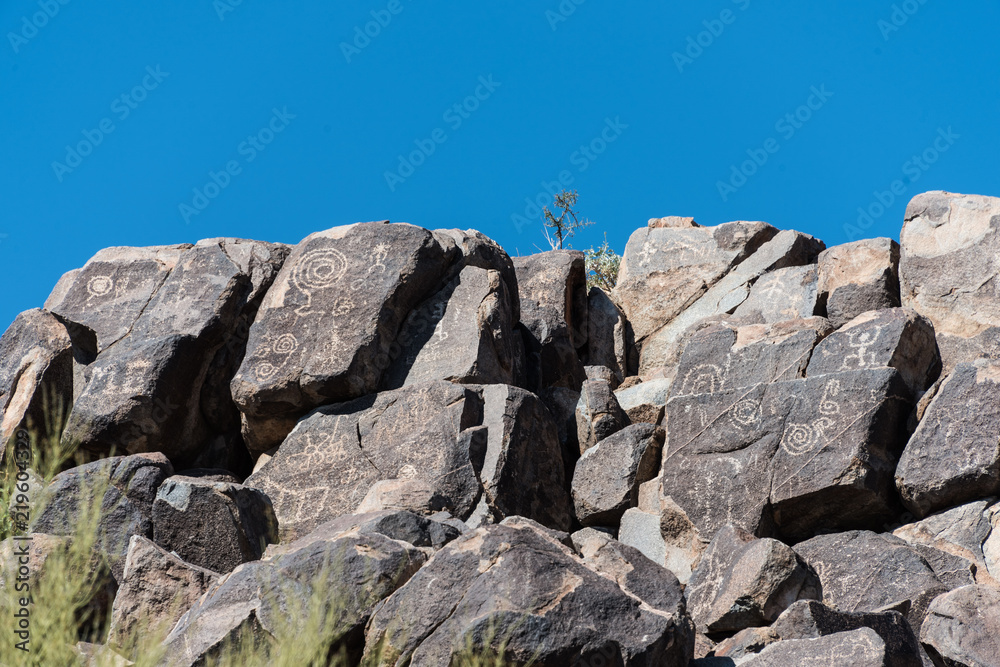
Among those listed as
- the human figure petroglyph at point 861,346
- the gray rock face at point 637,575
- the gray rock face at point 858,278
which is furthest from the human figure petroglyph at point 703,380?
the gray rock face at point 637,575

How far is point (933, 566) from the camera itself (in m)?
8.13

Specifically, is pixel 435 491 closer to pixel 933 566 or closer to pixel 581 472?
pixel 581 472

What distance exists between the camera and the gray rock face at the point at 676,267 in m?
14.7

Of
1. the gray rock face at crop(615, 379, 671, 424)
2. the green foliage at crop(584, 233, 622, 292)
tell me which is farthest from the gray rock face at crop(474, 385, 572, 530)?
the green foliage at crop(584, 233, 622, 292)

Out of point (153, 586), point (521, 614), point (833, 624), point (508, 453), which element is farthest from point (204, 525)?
point (833, 624)

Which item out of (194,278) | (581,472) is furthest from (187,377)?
(581,472)

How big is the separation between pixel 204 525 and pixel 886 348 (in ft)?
20.7

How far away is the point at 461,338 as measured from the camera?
11.1 metres

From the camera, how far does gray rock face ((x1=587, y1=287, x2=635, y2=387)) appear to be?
14258 mm

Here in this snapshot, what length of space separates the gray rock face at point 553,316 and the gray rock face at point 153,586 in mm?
5945

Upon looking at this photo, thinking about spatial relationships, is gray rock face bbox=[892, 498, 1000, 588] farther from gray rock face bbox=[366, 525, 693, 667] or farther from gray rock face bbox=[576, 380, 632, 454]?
gray rock face bbox=[366, 525, 693, 667]

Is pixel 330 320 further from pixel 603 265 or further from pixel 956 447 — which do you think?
pixel 603 265

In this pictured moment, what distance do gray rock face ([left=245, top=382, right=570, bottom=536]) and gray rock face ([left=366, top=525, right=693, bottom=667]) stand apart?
11.1 ft

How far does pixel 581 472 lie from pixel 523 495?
0.91m
